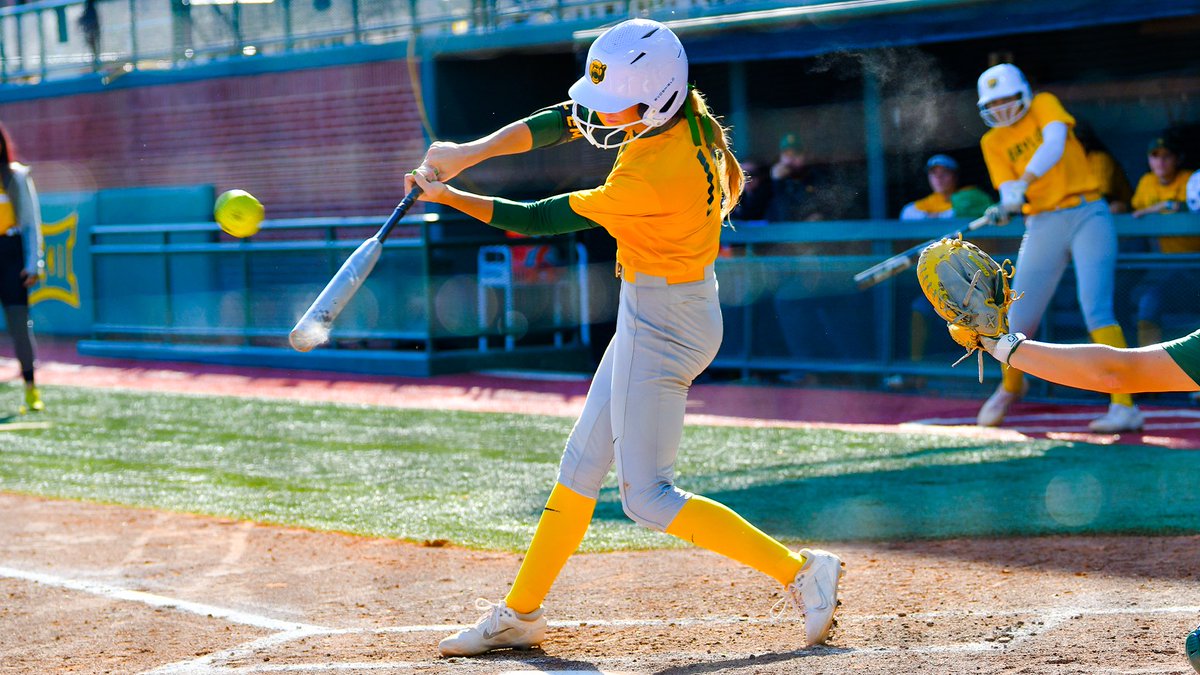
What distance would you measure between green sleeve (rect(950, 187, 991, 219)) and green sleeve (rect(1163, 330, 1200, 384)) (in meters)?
7.95

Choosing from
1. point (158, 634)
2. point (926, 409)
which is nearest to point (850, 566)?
point (158, 634)

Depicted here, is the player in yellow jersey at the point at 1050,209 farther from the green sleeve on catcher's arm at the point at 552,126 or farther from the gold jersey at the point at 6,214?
the gold jersey at the point at 6,214

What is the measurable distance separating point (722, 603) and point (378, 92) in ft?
38.1

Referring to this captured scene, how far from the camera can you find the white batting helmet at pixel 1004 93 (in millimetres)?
8461

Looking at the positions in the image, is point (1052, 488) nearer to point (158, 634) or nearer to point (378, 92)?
point (158, 634)

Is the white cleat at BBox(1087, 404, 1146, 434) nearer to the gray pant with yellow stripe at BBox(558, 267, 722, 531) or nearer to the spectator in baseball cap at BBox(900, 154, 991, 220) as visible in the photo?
the spectator in baseball cap at BBox(900, 154, 991, 220)

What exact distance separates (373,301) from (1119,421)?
7810 millimetres

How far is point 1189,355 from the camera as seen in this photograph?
3.19m

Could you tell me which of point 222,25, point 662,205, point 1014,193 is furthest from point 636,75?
point 222,25

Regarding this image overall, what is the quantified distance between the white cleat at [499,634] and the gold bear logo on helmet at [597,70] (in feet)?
5.45

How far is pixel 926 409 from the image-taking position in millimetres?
10195

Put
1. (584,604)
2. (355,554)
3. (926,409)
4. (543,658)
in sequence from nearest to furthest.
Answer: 1. (543,658)
2. (584,604)
3. (355,554)
4. (926,409)

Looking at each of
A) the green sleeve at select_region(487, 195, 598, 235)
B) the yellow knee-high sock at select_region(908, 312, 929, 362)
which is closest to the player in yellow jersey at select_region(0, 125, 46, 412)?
the yellow knee-high sock at select_region(908, 312, 929, 362)

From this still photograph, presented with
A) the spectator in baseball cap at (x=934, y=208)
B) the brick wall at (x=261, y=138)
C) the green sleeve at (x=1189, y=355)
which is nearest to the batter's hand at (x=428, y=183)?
the green sleeve at (x=1189, y=355)
